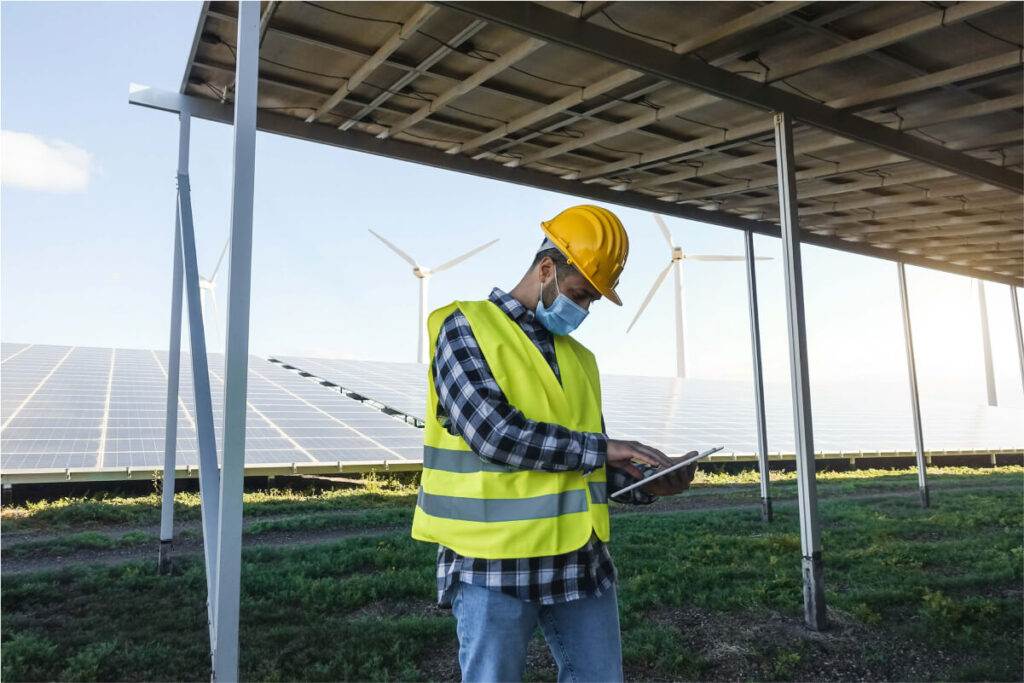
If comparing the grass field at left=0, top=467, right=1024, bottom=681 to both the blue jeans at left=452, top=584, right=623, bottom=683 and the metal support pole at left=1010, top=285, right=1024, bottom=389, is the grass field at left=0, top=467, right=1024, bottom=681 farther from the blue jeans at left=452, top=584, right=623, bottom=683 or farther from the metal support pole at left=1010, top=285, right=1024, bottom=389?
the metal support pole at left=1010, top=285, right=1024, bottom=389

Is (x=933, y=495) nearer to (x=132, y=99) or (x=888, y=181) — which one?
(x=888, y=181)

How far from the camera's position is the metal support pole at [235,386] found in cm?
235

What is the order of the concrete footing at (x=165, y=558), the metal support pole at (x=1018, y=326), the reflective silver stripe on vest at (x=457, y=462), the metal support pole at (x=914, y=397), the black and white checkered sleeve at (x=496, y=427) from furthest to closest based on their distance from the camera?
the metal support pole at (x=1018, y=326) → the metal support pole at (x=914, y=397) → the concrete footing at (x=165, y=558) → the reflective silver stripe on vest at (x=457, y=462) → the black and white checkered sleeve at (x=496, y=427)

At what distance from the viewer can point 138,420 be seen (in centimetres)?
1179

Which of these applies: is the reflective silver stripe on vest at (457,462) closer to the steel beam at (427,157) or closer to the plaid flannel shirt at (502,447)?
the plaid flannel shirt at (502,447)

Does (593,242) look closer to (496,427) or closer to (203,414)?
(496,427)

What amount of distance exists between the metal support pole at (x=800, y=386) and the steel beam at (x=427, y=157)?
8.31 feet

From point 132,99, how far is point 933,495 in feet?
45.8

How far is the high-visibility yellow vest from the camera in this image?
6.19 ft

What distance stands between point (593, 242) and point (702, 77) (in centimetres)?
354

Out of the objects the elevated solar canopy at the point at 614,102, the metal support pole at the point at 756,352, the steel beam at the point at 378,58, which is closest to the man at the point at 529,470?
the elevated solar canopy at the point at 614,102

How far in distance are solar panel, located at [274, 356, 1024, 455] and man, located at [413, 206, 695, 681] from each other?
11.1 meters

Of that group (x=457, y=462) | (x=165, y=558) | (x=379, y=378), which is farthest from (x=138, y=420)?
(x=457, y=462)

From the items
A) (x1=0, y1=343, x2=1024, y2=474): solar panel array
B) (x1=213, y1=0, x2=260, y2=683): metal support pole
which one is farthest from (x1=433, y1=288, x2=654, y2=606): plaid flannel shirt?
(x1=0, y1=343, x2=1024, y2=474): solar panel array
